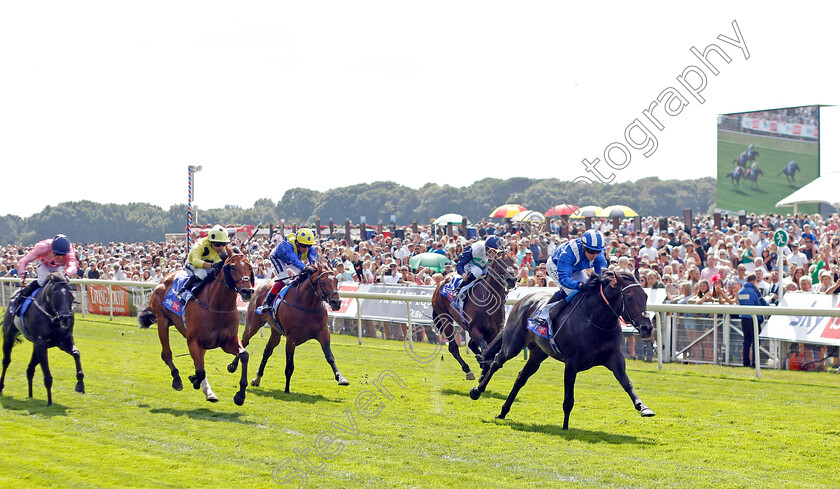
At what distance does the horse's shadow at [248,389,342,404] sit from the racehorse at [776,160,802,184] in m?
37.5

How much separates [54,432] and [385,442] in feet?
9.95

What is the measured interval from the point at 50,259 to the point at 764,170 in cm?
3953

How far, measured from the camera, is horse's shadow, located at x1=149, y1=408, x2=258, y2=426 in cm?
836

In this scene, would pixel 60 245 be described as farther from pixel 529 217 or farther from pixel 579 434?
pixel 529 217

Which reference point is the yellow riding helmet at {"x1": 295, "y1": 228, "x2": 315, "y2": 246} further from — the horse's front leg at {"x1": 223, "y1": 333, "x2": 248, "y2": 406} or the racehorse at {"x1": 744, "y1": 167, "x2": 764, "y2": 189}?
the racehorse at {"x1": 744, "y1": 167, "x2": 764, "y2": 189}

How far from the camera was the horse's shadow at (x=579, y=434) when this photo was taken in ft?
23.8

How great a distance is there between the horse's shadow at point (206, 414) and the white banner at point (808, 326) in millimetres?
6858

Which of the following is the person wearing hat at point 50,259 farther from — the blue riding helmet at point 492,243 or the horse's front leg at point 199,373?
the blue riding helmet at point 492,243

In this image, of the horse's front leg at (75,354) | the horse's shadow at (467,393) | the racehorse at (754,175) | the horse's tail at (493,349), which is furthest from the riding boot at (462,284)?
the racehorse at (754,175)

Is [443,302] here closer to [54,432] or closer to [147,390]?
[147,390]

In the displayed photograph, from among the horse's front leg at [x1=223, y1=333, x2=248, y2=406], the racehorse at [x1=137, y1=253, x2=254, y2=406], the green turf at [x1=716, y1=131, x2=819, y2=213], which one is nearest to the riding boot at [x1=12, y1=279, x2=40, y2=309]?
the racehorse at [x1=137, y1=253, x2=254, y2=406]

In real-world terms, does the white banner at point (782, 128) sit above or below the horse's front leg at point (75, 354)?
above

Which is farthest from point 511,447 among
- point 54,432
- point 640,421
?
point 54,432

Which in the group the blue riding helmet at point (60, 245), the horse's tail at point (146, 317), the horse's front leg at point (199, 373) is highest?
the blue riding helmet at point (60, 245)
